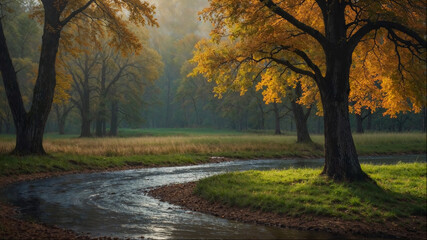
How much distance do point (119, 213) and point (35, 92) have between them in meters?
13.1

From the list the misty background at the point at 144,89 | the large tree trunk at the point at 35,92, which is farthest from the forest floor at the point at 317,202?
the misty background at the point at 144,89

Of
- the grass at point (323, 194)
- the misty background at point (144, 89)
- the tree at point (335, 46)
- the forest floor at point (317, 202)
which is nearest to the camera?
the forest floor at point (317, 202)

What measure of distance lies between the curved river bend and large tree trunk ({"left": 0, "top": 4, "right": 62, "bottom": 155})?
14.6 feet

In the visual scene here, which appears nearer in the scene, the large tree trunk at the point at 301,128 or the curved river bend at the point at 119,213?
the curved river bend at the point at 119,213

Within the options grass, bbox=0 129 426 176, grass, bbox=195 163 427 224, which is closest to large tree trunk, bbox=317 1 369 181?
grass, bbox=195 163 427 224

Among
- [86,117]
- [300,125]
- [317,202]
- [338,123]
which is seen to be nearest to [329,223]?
[317,202]

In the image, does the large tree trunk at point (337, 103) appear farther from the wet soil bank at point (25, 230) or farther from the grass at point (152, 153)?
the grass at point (152, 153)

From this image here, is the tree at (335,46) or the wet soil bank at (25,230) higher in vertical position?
the tree at (335,46)

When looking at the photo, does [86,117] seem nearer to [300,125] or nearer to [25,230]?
[300,125]

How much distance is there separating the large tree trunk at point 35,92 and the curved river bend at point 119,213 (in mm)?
4449

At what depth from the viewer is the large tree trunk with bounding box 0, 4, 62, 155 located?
1953cm

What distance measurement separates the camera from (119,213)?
33.7 feet

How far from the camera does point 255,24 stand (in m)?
12.9

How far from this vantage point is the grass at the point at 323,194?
970 centimetres
